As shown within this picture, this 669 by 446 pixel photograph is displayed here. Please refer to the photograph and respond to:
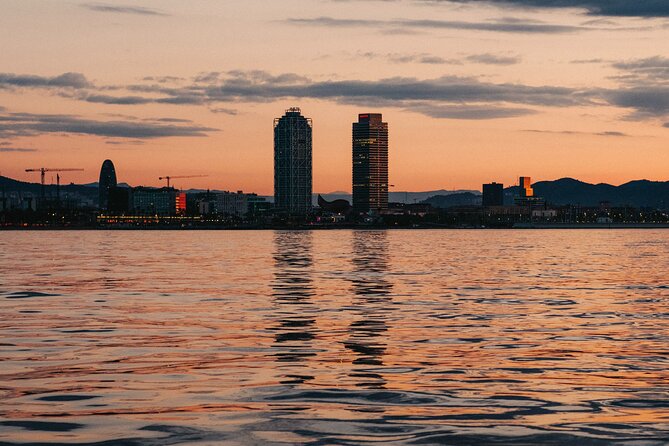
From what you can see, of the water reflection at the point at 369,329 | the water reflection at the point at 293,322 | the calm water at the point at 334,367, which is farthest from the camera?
the water reflection at the point at 293,322

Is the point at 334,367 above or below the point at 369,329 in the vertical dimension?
above

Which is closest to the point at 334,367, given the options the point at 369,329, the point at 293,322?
the point at 369,329

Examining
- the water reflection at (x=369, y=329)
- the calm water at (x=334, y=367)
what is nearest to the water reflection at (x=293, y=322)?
the calm water at (x=334, y=367)

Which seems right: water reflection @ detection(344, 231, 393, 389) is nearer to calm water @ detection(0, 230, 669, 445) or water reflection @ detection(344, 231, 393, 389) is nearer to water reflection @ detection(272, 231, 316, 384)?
calm water @ detection(0, 230, 669, 445)

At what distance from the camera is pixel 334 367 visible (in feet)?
94.6

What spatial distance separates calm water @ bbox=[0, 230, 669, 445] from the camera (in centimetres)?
2017

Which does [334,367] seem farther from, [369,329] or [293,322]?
[293,322]

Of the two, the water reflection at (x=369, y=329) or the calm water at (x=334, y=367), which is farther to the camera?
the water reflection at (x=369, y=329)

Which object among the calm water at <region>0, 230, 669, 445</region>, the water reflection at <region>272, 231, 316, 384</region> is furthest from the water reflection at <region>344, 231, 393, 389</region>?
the water reflection at <region>272, 231, 316, 384</region>

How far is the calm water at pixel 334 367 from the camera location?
2017 cm

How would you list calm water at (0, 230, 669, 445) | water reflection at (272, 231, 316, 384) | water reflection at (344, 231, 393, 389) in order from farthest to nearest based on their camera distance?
water reflection at (272, 231, 316, 384) < water reflection at (344, 231, 393, 389) < calm water at (0, 230, 669, 445)

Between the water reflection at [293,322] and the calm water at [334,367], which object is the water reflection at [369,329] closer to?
the calm water at [334,367]

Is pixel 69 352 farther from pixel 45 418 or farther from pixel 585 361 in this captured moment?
pixel 585 361

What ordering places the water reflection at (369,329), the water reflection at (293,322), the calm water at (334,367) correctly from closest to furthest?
the calm water at (334,367) < the water reflection at (369,329) < the water reflection at (293,322)
